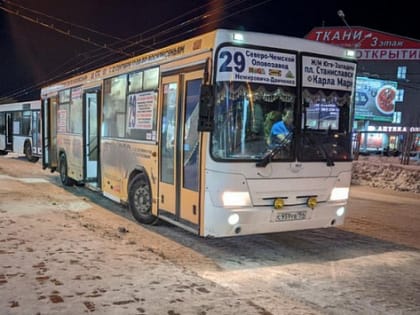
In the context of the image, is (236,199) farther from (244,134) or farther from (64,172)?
(64,172)

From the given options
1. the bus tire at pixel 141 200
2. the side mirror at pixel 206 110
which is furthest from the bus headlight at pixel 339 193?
the bus tire at pixel 141 200

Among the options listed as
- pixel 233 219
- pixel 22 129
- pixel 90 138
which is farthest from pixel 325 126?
pixel 22 129

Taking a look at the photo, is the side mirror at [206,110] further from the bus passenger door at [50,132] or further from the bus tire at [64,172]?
the bus passenger door at [50,132]

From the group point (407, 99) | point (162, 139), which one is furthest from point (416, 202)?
point (407, 99)

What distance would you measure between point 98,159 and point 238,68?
19.7 feet

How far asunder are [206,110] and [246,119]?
60 centimetres

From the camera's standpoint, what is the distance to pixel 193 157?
6.99 metres

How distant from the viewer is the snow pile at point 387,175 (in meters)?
16.3

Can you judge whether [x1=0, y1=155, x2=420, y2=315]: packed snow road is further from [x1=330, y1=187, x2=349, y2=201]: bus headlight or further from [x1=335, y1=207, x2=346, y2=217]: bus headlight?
[x1=330, y1=187, x2=349, y2=201]: bus headlight

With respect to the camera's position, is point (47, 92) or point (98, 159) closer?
point (98, 159)

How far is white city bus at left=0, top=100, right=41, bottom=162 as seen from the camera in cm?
2389

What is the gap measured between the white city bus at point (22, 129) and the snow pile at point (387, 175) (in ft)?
50.2

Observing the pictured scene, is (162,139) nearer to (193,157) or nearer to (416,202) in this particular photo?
(193,157)

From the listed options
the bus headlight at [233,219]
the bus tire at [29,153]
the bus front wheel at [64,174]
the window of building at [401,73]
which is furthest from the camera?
the window of building at [401,73]
